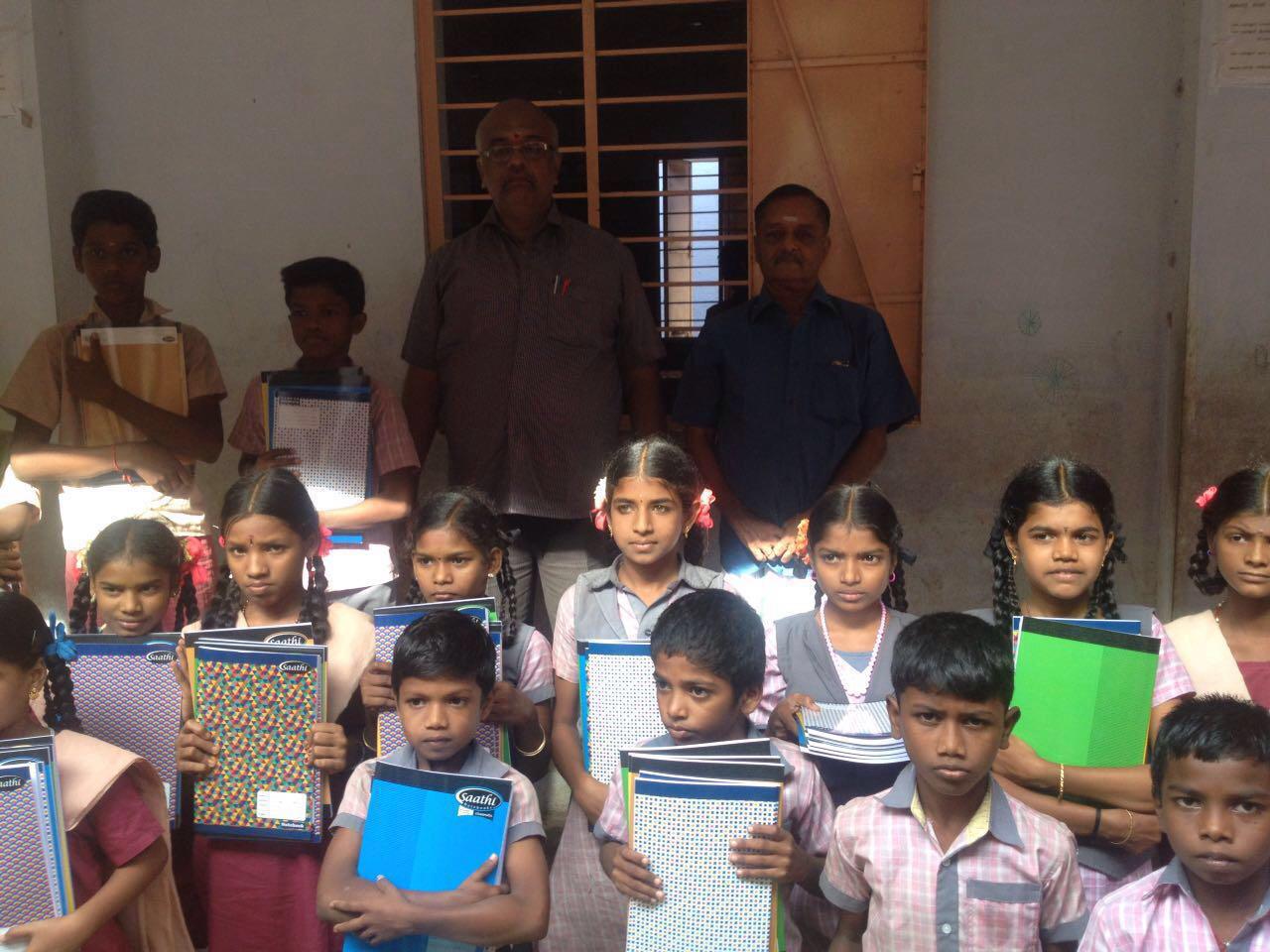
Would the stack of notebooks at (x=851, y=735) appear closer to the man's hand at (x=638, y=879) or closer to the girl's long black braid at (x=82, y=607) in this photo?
the man's hand at (x=638, y=879)

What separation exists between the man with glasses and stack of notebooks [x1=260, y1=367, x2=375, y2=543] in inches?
15.8

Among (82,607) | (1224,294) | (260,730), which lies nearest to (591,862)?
(260,730)

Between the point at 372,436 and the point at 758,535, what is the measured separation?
1159 mm

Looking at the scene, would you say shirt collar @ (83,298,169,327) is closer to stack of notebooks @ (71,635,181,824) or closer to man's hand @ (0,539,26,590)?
man's hand @ (0,539,26,590)

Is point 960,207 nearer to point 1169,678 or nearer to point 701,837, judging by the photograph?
point 1169,678

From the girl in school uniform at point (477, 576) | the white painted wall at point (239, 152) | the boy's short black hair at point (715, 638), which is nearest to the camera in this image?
the boy's short black hair at point (715, 638)

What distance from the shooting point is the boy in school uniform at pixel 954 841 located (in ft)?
6.23

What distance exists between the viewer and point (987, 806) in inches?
76.2

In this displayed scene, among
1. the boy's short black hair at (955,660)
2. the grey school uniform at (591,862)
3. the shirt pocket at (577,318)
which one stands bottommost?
the grey school uniform at (591,862)

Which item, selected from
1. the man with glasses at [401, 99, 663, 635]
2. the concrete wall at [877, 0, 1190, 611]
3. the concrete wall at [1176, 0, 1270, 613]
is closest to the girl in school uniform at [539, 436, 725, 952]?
the man with glasses at [401, 99, 663, 635]

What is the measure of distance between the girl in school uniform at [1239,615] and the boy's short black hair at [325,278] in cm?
244

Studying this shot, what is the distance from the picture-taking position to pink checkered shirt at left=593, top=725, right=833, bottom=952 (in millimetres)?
2109

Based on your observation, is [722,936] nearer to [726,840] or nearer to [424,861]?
[726,840]

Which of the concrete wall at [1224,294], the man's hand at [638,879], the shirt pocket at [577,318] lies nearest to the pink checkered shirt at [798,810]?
the man's hand at [638,879]
